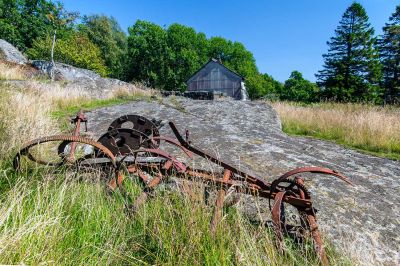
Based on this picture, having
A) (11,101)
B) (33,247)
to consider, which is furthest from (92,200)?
(11,101)

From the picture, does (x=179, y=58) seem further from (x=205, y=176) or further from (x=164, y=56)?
(x=205, y=176)

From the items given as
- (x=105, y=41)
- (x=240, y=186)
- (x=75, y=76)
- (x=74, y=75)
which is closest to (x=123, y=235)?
(x=240, y=186)

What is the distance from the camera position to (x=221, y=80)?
48.6 meters

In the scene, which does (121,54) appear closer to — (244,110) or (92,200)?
(244,110)

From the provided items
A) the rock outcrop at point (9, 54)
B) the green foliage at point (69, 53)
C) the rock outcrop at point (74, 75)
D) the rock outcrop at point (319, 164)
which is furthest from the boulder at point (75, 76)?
the green foliage at point (69, 53)

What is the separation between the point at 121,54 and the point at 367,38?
4272cm

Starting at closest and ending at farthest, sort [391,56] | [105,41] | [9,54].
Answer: [9,54] → [391,56] → [105,41]

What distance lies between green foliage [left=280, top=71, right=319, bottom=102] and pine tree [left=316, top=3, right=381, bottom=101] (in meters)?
32.1

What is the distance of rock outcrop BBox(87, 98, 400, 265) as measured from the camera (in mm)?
2031

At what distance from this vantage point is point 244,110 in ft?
22.7

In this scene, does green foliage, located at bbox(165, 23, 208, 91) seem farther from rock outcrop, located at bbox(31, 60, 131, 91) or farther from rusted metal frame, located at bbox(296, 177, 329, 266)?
rusted metal frame, located at bbox(296, 177, 329, 266)

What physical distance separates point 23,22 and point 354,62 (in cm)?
5326

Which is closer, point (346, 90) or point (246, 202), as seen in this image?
point (246, 202)

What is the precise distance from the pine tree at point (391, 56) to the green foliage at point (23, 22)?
48.9 metres
